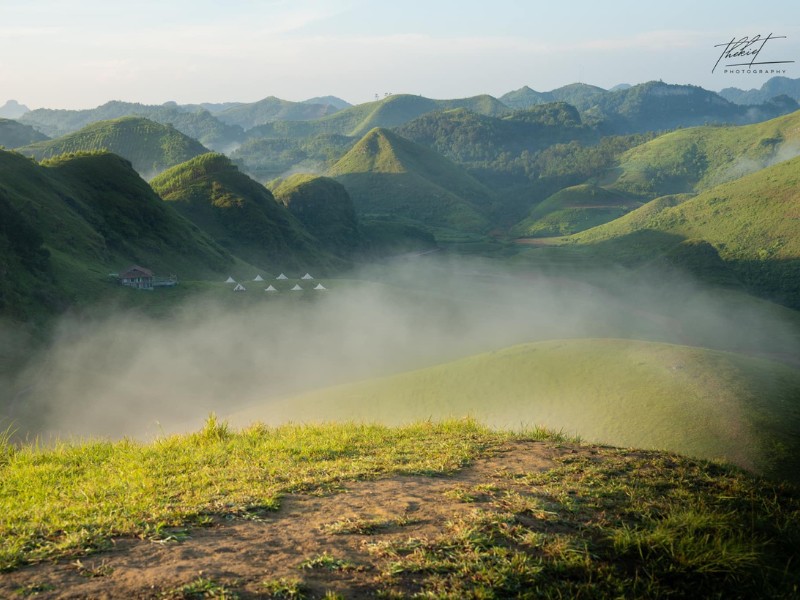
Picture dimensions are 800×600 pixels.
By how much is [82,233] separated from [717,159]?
181 m

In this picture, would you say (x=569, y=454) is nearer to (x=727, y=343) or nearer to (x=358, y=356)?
(x=358, y=356)

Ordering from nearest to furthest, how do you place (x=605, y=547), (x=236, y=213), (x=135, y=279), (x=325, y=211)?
(x=605, y=547), (x=135, y=279), (x=236, y=213), (x=325, y=211)

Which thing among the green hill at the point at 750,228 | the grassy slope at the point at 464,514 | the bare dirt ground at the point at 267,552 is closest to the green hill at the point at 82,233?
the grassy slope at the point at 464,514

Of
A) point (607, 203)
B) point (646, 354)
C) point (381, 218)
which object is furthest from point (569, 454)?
point (607, 203)

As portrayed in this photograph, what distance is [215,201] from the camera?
333 ft

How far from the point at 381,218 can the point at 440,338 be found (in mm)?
115013

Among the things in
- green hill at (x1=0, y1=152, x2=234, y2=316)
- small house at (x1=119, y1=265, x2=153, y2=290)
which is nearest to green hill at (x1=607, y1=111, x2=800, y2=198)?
green hill at (x1=0, y1=152, x2=234, y2=316)

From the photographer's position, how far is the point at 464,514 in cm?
784

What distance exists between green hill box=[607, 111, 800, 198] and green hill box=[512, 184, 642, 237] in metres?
14.6

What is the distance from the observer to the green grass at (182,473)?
23.8 feet

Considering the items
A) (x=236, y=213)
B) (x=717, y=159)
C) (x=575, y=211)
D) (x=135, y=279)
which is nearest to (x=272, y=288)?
(x=135, y=279)

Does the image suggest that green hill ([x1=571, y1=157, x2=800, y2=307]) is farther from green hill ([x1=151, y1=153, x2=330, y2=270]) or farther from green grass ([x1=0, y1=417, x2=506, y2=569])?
green grass ([x1=0, y1=417, x2=506, y2=569])

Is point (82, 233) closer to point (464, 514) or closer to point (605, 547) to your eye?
point (464, 514)

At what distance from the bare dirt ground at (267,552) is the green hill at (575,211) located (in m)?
153
